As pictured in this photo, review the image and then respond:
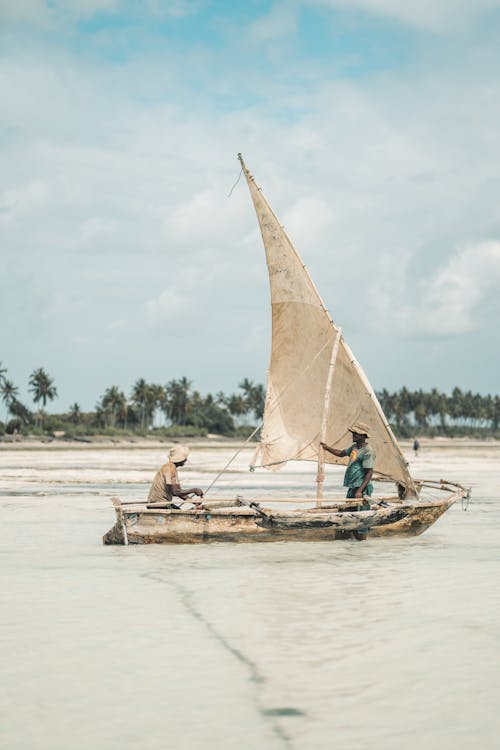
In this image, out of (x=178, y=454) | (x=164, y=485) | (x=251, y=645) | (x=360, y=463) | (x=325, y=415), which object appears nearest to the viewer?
(x=251, y=645)

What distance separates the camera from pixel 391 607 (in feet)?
30.4

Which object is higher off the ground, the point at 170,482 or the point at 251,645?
the point at 170,482

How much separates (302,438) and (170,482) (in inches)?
117

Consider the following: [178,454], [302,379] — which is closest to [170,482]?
[178,454]

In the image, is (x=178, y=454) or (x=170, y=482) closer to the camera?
(x=178, y=454)

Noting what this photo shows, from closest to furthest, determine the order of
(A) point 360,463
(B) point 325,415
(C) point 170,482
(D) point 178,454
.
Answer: (D) point 178,454 < (C) point 170,482 < (A) point 360,463 < (B) point 325,415

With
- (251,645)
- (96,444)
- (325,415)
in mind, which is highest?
(325,415)

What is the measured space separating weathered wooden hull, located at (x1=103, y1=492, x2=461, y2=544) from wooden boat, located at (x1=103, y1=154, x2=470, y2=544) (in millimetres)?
16

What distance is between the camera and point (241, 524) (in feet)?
45.3

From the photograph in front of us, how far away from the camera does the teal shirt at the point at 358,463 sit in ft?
45.3

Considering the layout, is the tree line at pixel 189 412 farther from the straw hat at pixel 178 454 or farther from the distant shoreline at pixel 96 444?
the straw hat at pixel 178 454

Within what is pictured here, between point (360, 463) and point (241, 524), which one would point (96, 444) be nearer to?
point (241, 524)

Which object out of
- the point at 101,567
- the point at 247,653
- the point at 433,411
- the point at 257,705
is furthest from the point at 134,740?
the point at 433,411

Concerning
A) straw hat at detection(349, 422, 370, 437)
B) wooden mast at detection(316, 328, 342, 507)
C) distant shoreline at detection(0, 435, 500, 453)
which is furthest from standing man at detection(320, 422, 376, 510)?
distant shoreline at detection(0, 435, 500, 453)
